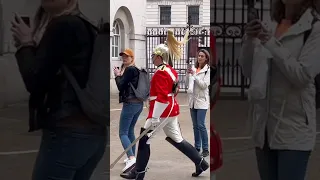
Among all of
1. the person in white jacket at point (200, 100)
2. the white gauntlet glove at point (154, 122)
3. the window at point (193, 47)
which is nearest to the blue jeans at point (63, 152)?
the white gauntlet glove at point (154, 122)

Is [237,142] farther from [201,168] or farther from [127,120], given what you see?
[127,120]

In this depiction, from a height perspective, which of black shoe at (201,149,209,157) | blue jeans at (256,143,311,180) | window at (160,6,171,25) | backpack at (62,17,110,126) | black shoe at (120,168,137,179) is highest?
window at (160,6,171,25)

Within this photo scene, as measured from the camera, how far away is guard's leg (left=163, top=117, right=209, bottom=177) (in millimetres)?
5215

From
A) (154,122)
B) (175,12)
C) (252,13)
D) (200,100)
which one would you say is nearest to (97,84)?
(252,13)

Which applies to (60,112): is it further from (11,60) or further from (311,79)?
(311,79)

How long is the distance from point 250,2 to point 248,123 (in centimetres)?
52

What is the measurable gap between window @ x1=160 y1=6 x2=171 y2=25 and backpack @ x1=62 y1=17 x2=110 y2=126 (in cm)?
2331

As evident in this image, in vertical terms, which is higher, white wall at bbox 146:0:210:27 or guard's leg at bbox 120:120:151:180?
white wall at bbox 146:0:210:27

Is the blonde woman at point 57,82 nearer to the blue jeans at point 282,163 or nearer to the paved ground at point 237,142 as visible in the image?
the paved ground at point 237,142

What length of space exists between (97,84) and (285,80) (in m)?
0.82

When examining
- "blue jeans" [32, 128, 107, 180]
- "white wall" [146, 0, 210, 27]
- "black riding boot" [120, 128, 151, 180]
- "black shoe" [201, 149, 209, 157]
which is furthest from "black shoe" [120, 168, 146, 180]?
"white wall" [146, 0, 210, 27]

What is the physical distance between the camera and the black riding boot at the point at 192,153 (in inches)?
208

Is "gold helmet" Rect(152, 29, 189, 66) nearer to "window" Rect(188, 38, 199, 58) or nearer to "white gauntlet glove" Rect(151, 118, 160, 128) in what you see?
"white gauntlet glove" Rect(151, 118, 160, 128)

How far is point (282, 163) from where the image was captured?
86.1 inches
